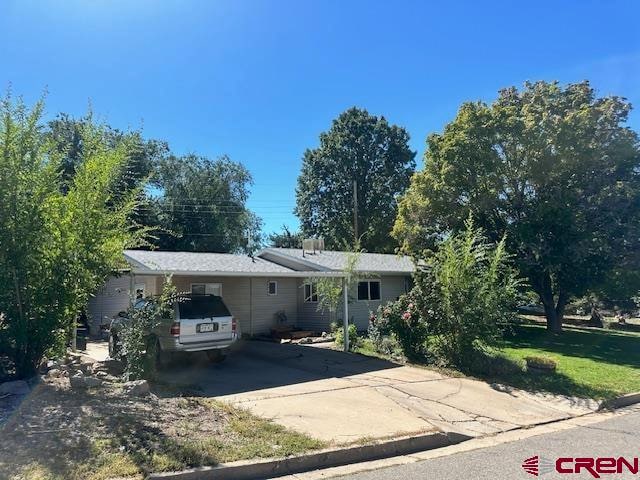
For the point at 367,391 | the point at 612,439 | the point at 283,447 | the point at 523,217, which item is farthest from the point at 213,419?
the point at 523,217

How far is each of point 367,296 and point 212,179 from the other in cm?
2305

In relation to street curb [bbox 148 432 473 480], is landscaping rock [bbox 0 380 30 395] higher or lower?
higher

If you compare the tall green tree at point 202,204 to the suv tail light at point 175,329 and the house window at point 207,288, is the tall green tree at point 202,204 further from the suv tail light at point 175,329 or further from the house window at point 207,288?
the suv tail light at point 175,329

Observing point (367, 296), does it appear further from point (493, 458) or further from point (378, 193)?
point (378, 193)

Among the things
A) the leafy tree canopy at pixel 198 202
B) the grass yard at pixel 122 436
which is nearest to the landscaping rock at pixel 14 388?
the grass yard at pixel 122 436

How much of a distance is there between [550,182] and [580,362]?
8.47 metres

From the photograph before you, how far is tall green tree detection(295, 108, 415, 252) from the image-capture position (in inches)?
1654

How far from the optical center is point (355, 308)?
72.0 ft

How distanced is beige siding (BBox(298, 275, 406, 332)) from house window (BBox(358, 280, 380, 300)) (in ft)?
0.58

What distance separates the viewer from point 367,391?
32.3ft

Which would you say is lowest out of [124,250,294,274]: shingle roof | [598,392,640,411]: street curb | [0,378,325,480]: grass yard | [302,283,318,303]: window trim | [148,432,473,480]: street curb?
[598,392,640,411]: street curb

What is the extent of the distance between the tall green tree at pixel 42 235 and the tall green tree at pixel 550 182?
1581cm

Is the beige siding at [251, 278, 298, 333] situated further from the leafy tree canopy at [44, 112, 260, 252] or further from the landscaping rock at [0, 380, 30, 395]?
the leafy tree canopy at [44, 112, 260, 252]

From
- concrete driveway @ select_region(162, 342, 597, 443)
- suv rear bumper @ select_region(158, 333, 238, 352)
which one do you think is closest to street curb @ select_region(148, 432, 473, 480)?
concrete driveway @ select_region(162, 342, 597, 443)
